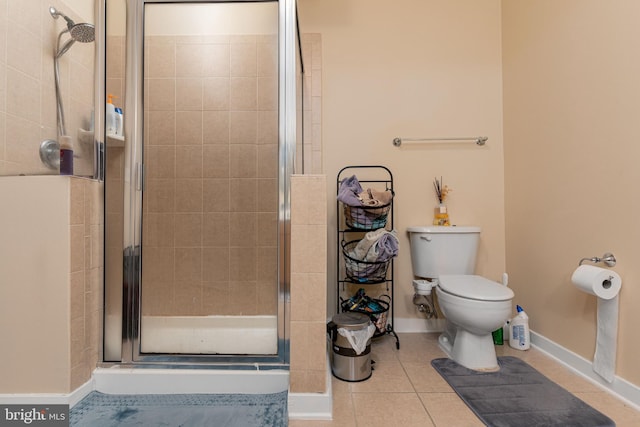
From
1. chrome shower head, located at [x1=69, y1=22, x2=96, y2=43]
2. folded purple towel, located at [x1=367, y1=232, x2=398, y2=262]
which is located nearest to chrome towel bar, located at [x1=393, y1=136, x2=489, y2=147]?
folded purple towel, located at [x1=367, y1=232, x2=398, y2=262]

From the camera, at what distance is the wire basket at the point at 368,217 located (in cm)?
169

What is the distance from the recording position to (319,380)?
1162mm

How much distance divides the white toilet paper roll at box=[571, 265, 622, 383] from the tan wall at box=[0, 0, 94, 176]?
7.12 feet

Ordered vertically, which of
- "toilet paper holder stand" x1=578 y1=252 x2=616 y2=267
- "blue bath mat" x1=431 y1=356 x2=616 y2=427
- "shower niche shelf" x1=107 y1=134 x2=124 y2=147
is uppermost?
"shower niche shelf" x1=107 y1=134 x2=124 y2=147

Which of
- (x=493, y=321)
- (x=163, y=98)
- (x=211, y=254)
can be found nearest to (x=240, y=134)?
(x=163, y=98)

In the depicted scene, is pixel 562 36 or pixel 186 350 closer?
pixel 186 350

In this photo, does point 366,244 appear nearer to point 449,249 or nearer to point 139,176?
point 449,249

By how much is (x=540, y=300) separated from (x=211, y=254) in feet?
5.89

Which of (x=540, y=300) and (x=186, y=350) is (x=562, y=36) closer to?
(x=540, y=300)

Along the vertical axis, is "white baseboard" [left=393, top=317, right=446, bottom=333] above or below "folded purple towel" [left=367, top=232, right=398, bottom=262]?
below

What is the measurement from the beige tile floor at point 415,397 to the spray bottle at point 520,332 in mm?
44

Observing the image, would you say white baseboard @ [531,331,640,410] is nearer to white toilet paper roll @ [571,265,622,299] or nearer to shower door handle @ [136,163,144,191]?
white toilet paper roll @ [571,265,622,299]

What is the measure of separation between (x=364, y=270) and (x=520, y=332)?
0.94 m

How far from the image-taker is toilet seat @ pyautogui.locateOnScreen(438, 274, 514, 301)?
140 centimetres
